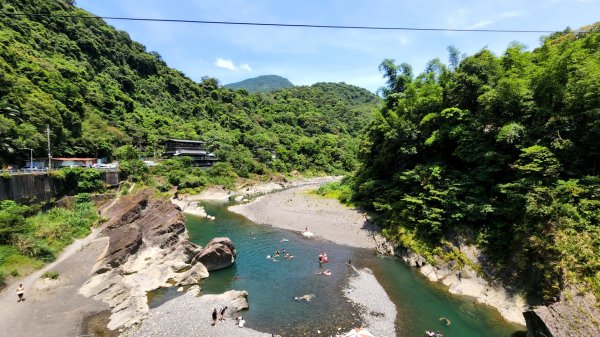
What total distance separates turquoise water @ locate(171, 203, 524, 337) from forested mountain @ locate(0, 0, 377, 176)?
3335 cm

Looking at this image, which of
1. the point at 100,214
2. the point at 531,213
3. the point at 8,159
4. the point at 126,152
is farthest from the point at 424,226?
the point at 126,152

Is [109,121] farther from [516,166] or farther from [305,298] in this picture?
[516,166]

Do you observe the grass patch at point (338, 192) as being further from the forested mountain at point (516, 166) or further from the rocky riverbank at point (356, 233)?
the forested mountain at point (516, 166)

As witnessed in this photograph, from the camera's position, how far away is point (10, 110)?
4316 centimetres

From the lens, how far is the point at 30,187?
36.3m

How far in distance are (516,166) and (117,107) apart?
102083 mm

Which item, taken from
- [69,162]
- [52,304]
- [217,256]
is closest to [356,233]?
[217,256]

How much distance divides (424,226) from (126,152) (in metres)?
64.6

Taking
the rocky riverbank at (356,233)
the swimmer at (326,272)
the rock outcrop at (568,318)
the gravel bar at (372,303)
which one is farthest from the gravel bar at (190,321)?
the rocky riverbank at (356,233)

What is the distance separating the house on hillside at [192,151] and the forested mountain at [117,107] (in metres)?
3.71

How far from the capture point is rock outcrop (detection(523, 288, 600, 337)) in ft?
53.0

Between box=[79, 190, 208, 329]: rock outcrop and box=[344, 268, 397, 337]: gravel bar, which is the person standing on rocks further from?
box=[344, 268, 397, 337]: gravel bar

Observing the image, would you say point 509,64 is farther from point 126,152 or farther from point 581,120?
point 126,152

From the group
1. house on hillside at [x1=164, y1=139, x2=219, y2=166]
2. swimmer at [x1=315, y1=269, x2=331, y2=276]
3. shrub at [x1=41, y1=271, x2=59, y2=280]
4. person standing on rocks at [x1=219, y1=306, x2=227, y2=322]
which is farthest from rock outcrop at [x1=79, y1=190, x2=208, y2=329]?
house on hillside at [x1=164, y1=139, x2=219, y2=166]
